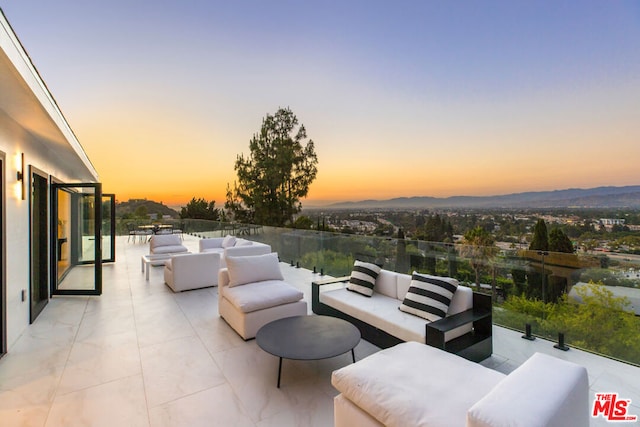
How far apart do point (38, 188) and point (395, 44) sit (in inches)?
299

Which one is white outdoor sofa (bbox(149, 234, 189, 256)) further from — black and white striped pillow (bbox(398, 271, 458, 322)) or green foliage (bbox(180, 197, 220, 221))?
green foliage (bbox(180, 197, 220, 221))

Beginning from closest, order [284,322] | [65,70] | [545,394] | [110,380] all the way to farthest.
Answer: [545,394], [110,380], [284,322], [65,70]

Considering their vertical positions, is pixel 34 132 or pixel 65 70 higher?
pixel 65 70

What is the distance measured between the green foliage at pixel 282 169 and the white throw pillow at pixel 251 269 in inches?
492

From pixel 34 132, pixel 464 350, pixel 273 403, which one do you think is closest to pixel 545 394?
pixel 464 350

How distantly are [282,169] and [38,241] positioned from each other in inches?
487

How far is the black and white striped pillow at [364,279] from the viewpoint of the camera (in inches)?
140

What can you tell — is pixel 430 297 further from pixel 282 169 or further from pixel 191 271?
pixel 282 169

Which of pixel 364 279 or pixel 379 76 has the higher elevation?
pixel 379 76

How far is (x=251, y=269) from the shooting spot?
13.0 ft

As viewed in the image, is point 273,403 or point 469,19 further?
point 469,19

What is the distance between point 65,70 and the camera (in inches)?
231

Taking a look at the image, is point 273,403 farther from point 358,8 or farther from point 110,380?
point 358,8

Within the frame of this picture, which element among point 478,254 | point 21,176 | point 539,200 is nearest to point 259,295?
point 478,254
